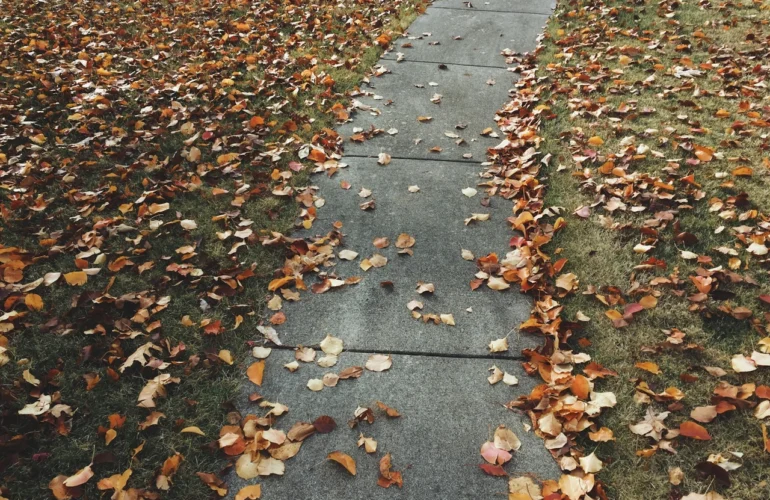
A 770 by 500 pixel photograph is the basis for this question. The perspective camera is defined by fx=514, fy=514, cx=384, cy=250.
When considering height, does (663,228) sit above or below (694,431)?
above

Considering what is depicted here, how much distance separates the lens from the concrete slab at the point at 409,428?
7.04 ft

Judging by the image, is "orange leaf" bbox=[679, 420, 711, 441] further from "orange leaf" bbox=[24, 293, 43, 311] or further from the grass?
"orange leaf" bbox=[24, 293, 43, 311]

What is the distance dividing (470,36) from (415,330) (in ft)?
16.3

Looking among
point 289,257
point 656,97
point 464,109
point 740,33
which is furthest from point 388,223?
point 740,33

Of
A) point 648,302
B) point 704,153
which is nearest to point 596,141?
point 704,153

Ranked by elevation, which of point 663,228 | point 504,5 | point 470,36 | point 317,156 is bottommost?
point 663,228

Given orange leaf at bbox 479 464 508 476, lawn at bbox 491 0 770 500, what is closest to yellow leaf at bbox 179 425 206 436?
orange leaf at bbox 479 464 508 476

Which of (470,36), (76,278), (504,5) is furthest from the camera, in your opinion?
(504,5)

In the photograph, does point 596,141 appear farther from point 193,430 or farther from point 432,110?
point 193,430

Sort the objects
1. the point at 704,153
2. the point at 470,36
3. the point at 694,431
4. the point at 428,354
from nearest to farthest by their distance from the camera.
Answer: the point at 694,431, the point at 428,354, the point at 704,153, the point at 470,36

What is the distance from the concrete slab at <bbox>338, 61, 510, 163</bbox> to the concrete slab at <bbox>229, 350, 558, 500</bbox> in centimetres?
223

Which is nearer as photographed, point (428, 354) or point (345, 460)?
point (345, 460)

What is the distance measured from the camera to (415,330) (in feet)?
9.30

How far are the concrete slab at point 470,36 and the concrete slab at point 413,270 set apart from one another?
96.1 inches
